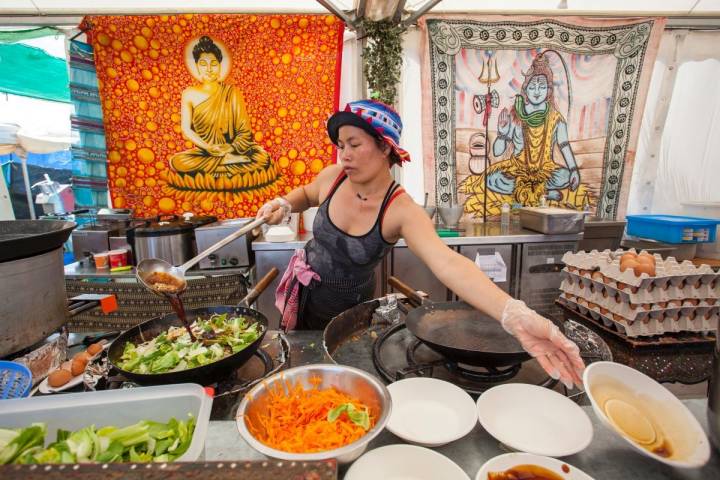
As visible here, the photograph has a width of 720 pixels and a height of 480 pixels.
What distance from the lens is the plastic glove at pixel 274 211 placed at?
229 cm

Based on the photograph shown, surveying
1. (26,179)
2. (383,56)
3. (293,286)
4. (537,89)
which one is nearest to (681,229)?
(537,89)

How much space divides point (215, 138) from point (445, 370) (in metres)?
3.69

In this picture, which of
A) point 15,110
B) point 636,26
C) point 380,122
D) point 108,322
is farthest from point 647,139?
point 15,110

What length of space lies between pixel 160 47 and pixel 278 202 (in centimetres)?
280

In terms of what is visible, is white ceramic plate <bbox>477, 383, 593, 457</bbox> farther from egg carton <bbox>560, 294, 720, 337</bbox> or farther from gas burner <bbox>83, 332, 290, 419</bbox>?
egg carton <bbox>560, 294, 720, 337</bbox>

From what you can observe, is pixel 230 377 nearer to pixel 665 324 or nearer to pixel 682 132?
pixel 665 324

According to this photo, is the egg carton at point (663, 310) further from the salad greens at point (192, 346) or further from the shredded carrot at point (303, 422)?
the salad greens at point (192, 346)

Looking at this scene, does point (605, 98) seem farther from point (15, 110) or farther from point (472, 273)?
point (15, 110)

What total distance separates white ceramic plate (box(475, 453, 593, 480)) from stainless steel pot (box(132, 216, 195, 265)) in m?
3.21

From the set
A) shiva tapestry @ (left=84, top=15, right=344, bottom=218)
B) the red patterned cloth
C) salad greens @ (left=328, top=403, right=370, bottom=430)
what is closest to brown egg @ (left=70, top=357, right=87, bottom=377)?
salad greens @ (left=328, top=403, right=370, bottom=430)

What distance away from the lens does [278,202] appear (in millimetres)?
2426

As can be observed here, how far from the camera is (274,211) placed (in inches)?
93.0

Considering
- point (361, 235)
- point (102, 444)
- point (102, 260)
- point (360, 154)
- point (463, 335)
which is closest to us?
point (102, 444)

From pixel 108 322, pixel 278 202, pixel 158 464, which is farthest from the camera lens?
pixel 108 322
